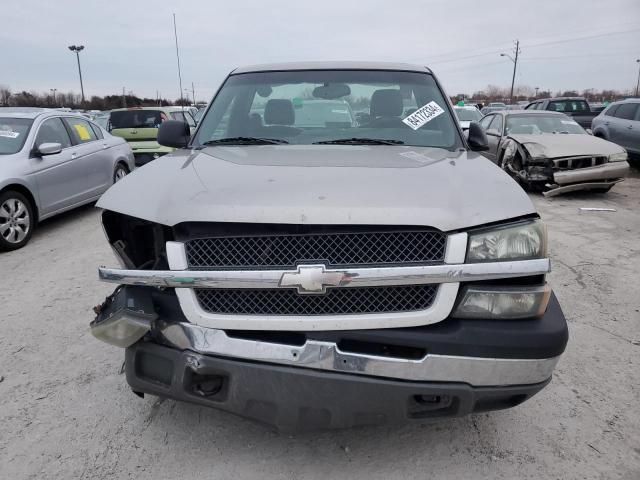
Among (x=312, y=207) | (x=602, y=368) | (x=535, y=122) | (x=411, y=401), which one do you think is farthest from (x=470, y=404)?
(x=535, y=122)

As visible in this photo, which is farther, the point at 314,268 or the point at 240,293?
the point at 240,293

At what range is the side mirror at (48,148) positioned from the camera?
654cm

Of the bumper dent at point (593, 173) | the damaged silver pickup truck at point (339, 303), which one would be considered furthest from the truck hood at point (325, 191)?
the bumper dent at point (593, 173)

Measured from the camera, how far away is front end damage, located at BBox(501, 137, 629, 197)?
28.4ft

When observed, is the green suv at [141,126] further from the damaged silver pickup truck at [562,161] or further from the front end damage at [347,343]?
the front end damage at [347,343]

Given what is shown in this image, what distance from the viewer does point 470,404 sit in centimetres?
204

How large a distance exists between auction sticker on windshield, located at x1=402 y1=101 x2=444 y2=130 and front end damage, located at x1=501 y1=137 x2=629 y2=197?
6.18m

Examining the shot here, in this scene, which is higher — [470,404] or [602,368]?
[470,404]

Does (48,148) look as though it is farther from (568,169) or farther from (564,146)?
(564,146)

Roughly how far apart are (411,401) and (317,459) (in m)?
0.66

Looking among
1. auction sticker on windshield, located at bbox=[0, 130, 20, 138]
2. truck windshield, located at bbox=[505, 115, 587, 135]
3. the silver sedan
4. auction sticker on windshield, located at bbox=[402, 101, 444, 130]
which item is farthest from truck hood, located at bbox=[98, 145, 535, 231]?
truck windshield, located at bbox=[505, 115, 587, 135]

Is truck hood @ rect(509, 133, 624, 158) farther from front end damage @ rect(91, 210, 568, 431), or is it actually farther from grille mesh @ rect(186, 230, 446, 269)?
grille mesh @ rect(186, 230, 446, 269)

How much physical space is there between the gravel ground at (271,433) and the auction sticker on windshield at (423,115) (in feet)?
6.00

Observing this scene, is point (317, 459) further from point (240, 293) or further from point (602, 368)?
point (602, 368)
